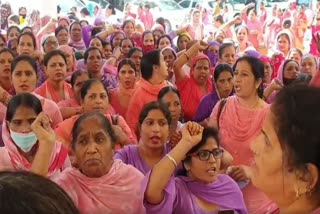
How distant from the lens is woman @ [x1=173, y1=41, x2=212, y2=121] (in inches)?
179

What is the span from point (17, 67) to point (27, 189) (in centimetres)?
297

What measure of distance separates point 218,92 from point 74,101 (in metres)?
1.00

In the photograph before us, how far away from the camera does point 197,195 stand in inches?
91.8

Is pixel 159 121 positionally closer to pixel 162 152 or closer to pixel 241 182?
pixel 162 152

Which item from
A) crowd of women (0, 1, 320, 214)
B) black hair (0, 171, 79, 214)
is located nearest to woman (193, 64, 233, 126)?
crowd of women (0, 1, 320, 214)

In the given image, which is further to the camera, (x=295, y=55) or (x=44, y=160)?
(x=295, y=55)

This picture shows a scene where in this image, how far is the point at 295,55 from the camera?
20.4 feet

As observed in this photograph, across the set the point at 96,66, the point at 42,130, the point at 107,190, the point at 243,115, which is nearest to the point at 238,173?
the point at 243,115

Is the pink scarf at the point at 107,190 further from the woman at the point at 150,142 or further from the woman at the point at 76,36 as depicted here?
the woman at the point at 76,36

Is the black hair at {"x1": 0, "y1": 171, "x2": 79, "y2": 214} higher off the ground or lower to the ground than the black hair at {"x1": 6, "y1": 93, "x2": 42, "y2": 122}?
lower

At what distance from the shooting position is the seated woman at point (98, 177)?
7.06ft

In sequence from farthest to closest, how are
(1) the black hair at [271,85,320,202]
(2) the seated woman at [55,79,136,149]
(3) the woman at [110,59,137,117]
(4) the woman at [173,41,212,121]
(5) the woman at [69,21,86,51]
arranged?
(5) the woman at [69,21,86,51] < (4) the woman at [173,41,212,121] < (3) the woman at [110,59,137,117] < (2) the seated woman at [55,79,136,149] < (1) the black hair at [271,85,320,202]

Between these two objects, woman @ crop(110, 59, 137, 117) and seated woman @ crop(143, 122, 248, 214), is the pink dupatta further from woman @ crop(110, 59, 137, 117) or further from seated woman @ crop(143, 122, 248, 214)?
seated woman @ crop(143, 122, 248, 214)

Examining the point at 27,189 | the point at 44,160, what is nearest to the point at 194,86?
the point at 44,160
